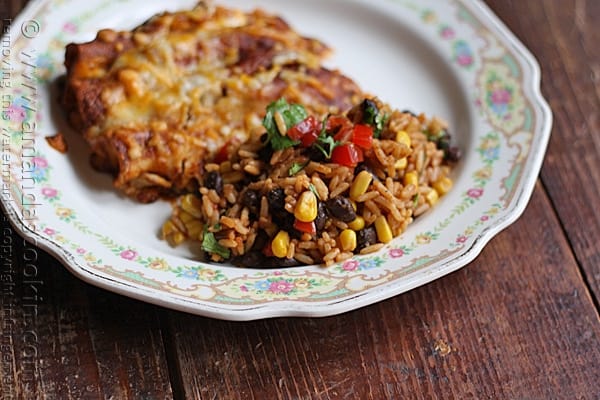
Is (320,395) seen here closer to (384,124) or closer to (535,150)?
(384,124)

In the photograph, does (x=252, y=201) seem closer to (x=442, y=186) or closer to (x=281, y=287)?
(x=281, y=287)

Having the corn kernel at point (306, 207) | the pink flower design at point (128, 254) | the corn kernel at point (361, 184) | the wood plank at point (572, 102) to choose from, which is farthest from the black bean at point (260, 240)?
the wood plank at point (572, 102)

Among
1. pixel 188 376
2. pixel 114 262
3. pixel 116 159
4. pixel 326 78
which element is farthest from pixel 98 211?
pixel 326 78

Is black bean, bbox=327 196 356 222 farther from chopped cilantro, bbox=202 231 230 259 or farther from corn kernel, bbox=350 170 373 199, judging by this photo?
chopped cilantro, bbox=202 231 230 259

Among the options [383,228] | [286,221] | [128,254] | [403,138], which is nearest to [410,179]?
[403,138]

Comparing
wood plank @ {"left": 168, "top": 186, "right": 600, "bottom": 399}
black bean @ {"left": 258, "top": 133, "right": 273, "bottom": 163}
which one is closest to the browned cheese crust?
black bean @ {"left": 258, "top": 133, "right": 273, "bottom": 163}

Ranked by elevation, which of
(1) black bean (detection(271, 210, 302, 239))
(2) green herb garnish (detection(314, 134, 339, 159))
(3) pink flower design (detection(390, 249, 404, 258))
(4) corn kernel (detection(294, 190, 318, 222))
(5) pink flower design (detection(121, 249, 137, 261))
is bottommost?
(3) pink flower design (detection(390, 249, 404, 258))
